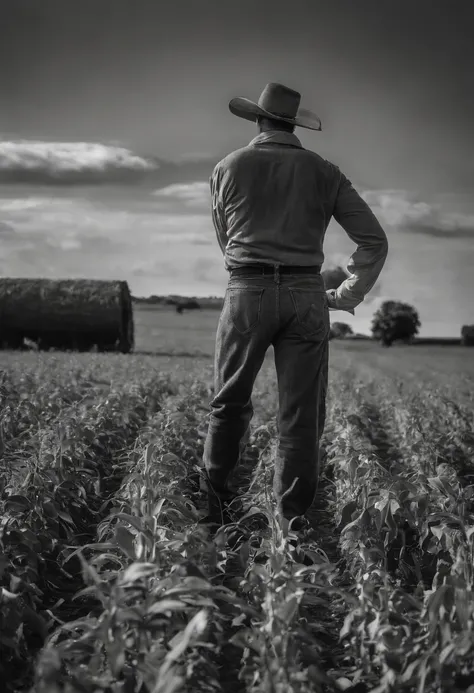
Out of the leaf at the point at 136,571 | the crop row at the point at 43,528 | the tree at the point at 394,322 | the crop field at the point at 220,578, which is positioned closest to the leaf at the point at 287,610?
the crop field at the point at 220,578

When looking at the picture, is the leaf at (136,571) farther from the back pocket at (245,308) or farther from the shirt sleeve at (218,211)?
the shirt sleeve at (218,211)

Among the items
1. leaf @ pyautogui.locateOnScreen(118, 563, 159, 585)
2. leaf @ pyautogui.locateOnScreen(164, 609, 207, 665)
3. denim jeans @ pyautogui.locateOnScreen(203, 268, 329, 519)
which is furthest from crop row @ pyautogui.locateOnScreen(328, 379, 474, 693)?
leaf @ pyautogui.locateOnScreen(118, 563, 159, 585)

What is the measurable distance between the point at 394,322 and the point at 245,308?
1449 inches

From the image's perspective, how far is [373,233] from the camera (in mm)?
3795

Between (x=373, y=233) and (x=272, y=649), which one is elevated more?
(x=373, y=233)

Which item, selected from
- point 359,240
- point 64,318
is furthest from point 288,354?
point 64,318

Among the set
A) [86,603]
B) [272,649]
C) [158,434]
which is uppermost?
[158,434]

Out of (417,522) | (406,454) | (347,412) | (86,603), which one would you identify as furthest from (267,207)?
(347,412)

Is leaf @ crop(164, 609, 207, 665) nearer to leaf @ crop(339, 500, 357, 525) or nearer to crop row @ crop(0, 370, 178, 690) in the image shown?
crop row @ crop(0, 370, 178, 690)

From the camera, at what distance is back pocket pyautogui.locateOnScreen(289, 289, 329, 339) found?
3633 mm

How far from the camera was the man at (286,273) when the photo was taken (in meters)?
3.67

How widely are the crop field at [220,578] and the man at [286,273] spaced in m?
0.36

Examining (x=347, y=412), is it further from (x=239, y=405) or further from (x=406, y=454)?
(x=239, y=405)

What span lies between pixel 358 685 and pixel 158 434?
7.94ft
